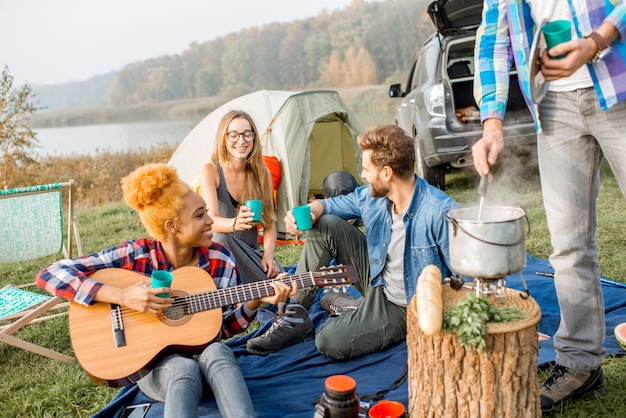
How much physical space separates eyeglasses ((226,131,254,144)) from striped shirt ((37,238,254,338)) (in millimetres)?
1142

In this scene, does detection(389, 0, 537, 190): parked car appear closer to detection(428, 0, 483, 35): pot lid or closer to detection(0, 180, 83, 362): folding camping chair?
detection(428, 0, 483, 35): pot lid

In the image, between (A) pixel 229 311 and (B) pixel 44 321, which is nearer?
(A) pixel 229 311

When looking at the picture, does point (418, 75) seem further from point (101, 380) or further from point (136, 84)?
point (136, 84)

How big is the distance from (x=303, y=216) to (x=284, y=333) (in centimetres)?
71

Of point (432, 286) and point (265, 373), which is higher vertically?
point (432, 286)

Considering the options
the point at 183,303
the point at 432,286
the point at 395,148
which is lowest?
the point at 183,303

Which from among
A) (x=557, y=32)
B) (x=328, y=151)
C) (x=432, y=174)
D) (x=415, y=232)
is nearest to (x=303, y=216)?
(x=415, y=232)

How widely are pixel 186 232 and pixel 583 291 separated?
1783 millimetres

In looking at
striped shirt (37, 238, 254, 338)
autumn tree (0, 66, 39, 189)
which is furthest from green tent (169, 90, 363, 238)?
autumn tree (0, 66, 39, 189)

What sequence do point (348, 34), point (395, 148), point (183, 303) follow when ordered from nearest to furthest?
1. point (183, 303)
2. point (395, 148)
3. point (348, 34)

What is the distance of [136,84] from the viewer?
43812 mm

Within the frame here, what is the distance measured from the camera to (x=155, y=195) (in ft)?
8.82

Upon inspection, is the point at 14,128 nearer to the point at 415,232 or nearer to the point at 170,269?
the point at 170,269

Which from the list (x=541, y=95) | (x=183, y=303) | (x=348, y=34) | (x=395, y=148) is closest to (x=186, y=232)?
(x=183, y=303)
